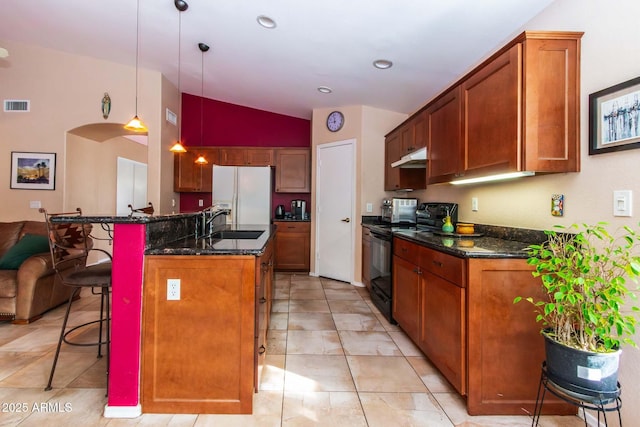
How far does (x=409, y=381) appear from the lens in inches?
76.7

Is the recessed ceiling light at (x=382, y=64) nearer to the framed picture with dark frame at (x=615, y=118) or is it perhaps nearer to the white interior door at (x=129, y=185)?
the framed picture with dark frame at (x=615, y=118)

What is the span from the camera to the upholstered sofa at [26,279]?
2760 mm

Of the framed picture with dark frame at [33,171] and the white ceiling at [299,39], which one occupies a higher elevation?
the white ceiling at [299,39]

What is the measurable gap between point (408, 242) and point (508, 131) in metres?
1.05

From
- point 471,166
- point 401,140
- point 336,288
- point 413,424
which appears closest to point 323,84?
point 401,140

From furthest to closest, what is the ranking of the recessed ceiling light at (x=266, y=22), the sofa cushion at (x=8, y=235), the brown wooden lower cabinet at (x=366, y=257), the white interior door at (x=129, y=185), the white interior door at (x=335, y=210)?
the white interior door at (x=129, y=185) < the white interior door at (x=335, y=210) < the brown wooden lower cabinet at (x=366, y=257) < the sofa cushion at (x=8, y=235) < the recessed ceiling light at (x=266, y=22)

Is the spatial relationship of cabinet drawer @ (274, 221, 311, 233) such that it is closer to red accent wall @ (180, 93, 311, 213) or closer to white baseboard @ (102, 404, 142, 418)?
red accent wall @ (180, 93, 311, 213)

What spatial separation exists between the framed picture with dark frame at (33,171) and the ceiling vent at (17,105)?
596mm

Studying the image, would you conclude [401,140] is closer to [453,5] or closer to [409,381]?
[453,5]

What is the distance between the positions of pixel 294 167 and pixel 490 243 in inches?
146

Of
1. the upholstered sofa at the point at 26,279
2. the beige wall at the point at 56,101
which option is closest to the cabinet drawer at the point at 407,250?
the upholstered sofa at the point at 26,279

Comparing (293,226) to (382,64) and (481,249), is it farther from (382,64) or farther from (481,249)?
(481,249)

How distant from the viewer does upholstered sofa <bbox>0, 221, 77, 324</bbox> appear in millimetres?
2760

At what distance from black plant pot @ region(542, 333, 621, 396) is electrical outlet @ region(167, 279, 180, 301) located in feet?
5.99
